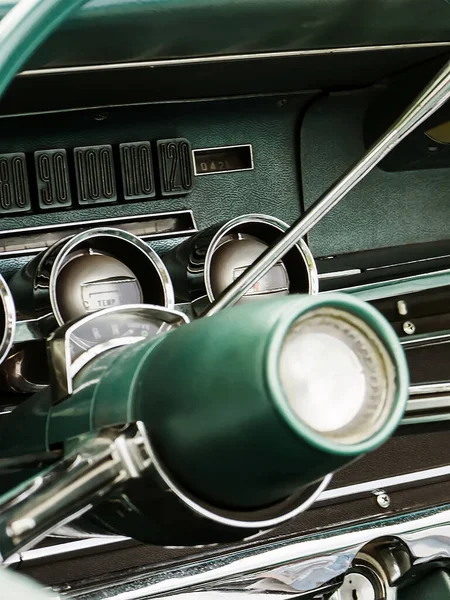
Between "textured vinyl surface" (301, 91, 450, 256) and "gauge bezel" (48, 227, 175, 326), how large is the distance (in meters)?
0.35

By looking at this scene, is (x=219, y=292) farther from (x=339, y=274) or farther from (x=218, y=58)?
(x=218, y=58)

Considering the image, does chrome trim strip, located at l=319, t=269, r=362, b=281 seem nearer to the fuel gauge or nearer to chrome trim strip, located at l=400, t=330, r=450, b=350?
chrome trim strip, located at l=400, t=330, r=450, b=350

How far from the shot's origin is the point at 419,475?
120cm

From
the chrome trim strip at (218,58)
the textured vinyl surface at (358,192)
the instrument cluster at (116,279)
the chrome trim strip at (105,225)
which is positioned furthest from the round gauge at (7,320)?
the textured vinyl surface at (358,192)

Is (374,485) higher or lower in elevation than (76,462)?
lower

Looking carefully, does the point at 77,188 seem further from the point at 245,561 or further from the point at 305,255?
the point at 245,561

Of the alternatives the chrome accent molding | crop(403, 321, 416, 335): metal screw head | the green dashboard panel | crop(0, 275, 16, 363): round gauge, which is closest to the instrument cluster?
crop(0, 275, 16, 363): round gauge

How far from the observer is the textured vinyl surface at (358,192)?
1398 millimetres

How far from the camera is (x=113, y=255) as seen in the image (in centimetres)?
116

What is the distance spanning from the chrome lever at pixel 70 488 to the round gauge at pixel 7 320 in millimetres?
434

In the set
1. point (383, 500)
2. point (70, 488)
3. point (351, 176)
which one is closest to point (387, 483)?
point (383, 500)

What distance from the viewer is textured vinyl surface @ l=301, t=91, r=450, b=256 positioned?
140cm

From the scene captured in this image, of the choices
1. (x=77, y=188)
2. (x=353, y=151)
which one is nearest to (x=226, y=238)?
(x=77, y=188)

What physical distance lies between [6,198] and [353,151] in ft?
1.77
